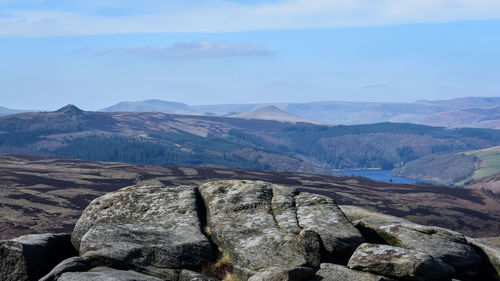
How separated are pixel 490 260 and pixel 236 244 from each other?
13.6 metres

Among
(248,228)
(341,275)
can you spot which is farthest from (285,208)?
(341,275)

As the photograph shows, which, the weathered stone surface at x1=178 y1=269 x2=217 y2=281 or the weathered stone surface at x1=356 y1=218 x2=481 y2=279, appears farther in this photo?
the weathered stone surface at x1=356 y1=218 x2=481 y2=279

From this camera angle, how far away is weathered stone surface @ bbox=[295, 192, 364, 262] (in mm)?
26859

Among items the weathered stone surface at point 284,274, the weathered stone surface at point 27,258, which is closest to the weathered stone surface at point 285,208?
the weathered stone surface at point 284,274

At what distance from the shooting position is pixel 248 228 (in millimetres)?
28422

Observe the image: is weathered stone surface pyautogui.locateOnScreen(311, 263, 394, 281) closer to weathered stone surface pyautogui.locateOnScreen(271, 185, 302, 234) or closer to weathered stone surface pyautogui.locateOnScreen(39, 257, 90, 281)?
weathered stone surface pyautogui.locateOnScreen(271, 185, 302, 234)

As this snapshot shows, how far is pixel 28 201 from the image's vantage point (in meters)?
144

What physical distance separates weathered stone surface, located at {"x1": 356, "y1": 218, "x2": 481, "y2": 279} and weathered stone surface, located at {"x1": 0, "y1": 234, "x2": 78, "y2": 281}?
16.3 meters

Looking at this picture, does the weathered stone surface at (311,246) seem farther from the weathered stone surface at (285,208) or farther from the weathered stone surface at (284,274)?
the weathered stone surface at (284,274)

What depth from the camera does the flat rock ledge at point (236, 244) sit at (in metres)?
23.9

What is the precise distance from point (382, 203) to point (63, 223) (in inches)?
4593

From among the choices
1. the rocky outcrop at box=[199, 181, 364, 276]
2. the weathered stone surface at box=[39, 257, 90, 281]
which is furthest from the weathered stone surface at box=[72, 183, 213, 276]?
the rocky outcrop at box=[199, 181, 364, 276]

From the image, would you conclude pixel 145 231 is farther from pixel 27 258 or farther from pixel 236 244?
pixel 27 258

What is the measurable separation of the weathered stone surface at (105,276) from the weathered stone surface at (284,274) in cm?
434
